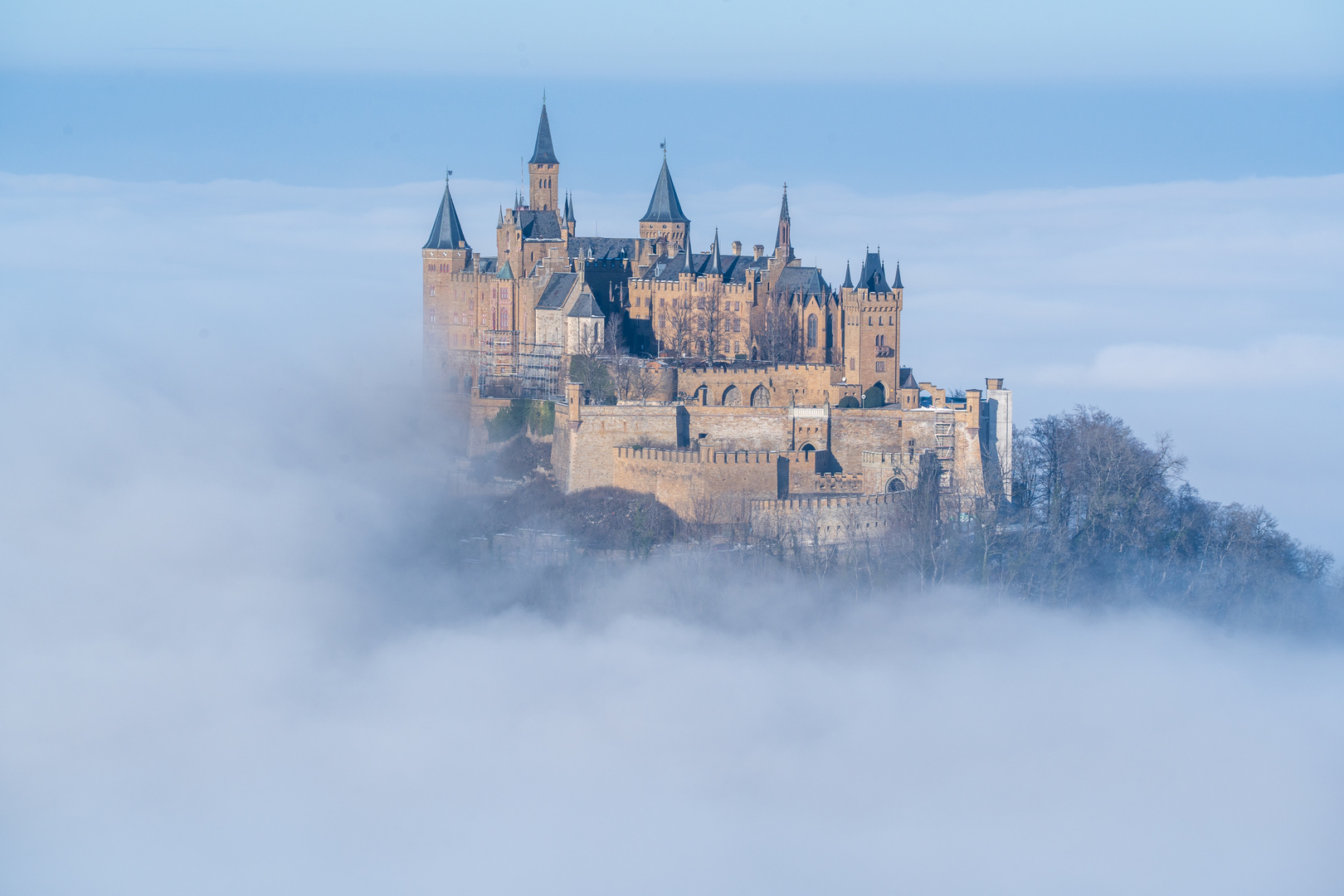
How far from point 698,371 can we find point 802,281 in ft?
15.5

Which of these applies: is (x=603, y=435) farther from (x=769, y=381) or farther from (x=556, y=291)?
(x=556, y=291)

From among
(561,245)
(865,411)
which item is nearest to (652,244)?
(561,245)

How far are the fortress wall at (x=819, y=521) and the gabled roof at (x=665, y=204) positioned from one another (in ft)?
49.6

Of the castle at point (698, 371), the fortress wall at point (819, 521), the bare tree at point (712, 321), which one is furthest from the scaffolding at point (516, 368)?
the fortress wall at point (819, 521)

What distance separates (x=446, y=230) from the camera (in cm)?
6769

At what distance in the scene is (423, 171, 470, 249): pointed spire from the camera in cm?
6756

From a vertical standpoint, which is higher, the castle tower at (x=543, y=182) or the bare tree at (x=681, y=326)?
the castle tower at (x=543, y=182)

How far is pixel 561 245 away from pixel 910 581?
17903 mm

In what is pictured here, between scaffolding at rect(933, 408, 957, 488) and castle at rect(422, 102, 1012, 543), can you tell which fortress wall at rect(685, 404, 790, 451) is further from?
scaffolding at rect(933, 408, 957, 488)

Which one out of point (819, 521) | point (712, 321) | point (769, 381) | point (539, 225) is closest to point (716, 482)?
point (819, 521)

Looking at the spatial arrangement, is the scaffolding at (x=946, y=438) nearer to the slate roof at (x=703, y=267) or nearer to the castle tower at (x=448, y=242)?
the slate roof at (x=703, y=267)

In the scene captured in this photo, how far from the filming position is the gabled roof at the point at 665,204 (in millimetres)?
68375

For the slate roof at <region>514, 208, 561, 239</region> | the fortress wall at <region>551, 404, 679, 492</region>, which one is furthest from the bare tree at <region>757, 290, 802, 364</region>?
the slate roof at <region>514, 208, 561, 239</region>

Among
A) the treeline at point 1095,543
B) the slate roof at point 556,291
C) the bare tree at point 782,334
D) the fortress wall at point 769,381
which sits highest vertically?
the slate roof at point 556,291
